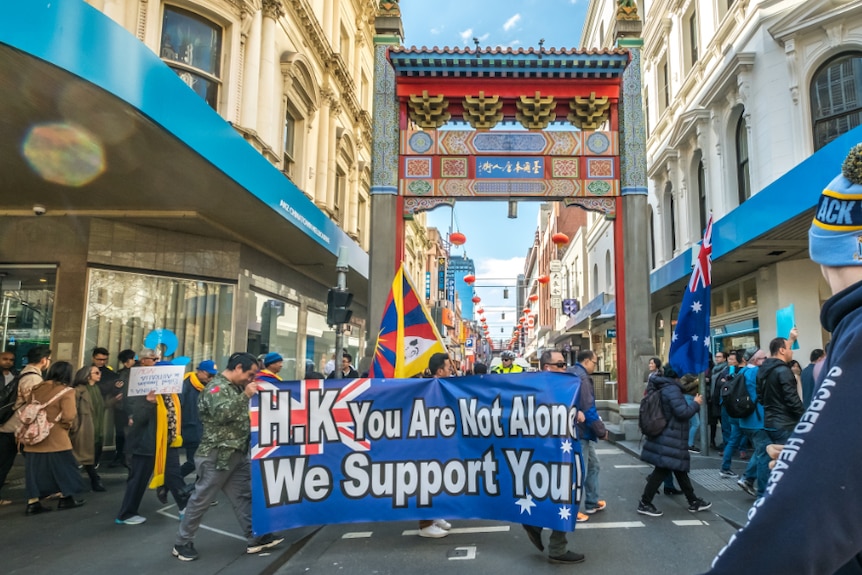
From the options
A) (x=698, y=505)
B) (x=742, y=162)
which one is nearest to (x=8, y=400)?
(x=698, y=505)

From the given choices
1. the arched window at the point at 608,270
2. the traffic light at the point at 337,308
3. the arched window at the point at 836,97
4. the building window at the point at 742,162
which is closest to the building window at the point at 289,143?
the traffic light at the point at 337,308

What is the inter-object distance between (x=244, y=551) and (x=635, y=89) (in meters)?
12.4

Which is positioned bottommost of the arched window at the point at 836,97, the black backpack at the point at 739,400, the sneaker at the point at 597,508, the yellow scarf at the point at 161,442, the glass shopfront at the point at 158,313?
the sneaker at the point at 597,508

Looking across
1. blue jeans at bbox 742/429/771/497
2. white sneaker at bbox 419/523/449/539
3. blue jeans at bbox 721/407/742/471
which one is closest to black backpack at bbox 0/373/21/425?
white sneaker at bbox 419/523/449/539

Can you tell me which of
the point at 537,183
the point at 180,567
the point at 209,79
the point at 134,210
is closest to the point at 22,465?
the point at 134,210

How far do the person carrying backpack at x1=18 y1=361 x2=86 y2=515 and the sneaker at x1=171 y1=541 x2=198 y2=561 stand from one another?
2713mm

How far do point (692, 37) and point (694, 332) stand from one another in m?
14.8

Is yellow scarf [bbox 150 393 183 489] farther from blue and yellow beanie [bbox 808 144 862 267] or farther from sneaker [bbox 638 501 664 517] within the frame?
blue and yellow beanie [bbox 808 144 862 267]

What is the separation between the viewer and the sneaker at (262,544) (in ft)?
17.8

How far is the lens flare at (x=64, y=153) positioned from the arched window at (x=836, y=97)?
13.6 metres

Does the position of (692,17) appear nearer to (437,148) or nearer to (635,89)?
(635,89)

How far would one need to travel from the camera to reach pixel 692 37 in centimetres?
1894

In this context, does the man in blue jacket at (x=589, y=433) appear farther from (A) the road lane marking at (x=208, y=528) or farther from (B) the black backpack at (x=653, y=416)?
(A) the road lane marking at (x=208, y=528)

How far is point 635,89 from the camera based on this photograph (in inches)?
528
